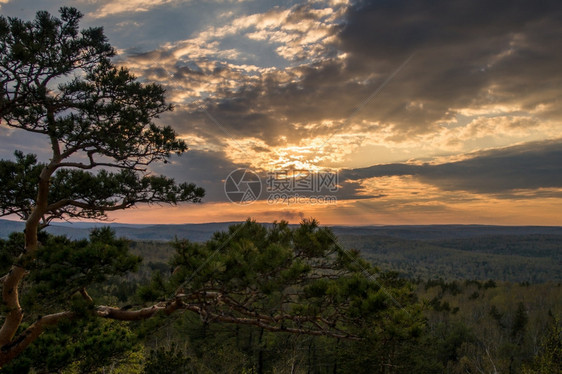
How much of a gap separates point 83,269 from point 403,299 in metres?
6.80

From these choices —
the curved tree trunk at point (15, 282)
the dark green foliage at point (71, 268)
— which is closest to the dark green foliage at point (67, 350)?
the dark green foliage at point (71, 268)

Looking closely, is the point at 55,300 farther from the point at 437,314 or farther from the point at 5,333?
the point at 437,314

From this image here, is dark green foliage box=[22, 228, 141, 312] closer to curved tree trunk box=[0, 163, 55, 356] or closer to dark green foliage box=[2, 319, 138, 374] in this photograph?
dark green foliage box=[2, 319, 138, 374]

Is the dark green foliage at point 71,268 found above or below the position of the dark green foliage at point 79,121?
below

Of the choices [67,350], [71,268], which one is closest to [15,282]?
[71,268]

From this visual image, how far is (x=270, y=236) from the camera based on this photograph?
25.2 feet

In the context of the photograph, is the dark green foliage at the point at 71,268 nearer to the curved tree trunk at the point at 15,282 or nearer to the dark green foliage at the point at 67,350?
the dark green foliage at the point at 67,350

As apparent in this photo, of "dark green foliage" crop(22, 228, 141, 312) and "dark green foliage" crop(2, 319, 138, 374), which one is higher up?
"dark green foliage" crop(22, 228, 141, 312)

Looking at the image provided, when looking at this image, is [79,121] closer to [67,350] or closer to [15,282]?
[15,282]

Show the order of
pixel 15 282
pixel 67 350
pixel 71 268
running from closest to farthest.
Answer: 1. pixel 71 268
2. pixel 15 282
3. pixel 67 350

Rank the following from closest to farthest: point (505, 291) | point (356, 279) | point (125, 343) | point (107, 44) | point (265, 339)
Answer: point (356, 279) < point (107, 44) < point (125, 343) < point (265, 339) < point (505, 291)

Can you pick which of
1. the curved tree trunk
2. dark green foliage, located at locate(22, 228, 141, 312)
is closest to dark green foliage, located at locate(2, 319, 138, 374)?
dark green foliage, located at locate(22, 228, 141, 312)

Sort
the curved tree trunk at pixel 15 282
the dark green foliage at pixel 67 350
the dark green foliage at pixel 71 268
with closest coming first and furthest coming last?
the dark green foliage at pixel 71 268 → the curved tree trunk at pixel 15 282 → the dark green foliage at pixel 67 350

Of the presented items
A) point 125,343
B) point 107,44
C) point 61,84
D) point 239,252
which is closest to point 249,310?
point 239,252
